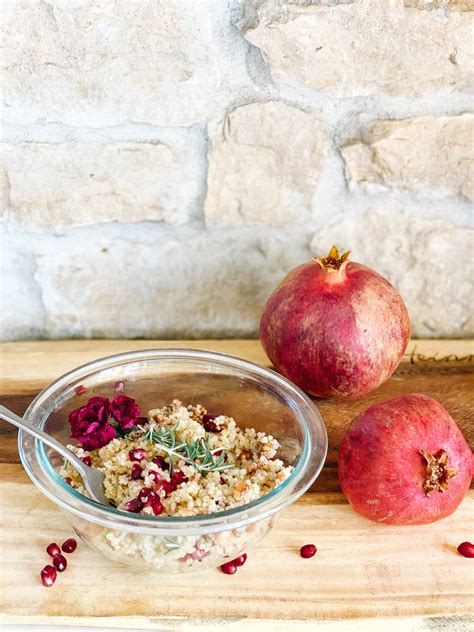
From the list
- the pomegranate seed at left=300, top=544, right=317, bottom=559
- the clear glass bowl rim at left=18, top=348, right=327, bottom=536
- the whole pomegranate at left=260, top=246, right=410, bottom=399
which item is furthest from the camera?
the whole pomegranate at left=260, top=246, right=410, bottom=399

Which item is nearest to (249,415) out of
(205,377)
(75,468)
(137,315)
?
(205,377)

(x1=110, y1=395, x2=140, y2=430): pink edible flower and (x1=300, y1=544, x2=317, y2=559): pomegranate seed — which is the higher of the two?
(x1=110, y1=395, x2=140, y2=430): pink edible flower

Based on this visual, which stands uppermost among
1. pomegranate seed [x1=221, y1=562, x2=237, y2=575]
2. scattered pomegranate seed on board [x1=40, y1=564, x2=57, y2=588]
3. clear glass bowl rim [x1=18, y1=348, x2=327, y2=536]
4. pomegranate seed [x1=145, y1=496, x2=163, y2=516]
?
clear glass bowl rim [x1=18, y1=348, x2=327, y2=536]

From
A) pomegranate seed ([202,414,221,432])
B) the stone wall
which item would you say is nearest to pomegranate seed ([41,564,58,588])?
pomegranate seed ([202,414,221,432])

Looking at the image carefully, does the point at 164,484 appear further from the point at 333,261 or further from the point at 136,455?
the point at 333,261

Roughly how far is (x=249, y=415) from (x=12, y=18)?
593 millimetres

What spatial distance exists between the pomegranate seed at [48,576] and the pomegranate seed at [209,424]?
243 millimetres

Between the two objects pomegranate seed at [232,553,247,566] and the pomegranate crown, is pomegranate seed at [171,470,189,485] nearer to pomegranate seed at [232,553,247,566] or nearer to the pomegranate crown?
pomegranate seed at [232,553,247,566]

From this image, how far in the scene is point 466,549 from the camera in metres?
0.84

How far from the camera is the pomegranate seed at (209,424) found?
0.94 m

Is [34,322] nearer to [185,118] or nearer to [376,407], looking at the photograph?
[185,118]

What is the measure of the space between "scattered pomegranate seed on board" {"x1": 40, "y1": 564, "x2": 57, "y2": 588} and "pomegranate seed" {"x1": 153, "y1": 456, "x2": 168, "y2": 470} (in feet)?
0.49

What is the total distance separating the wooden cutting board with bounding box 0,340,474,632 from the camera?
77 cm

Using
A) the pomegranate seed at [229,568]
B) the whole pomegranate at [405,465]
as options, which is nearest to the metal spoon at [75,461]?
the pomegranate seed at [229,568]
